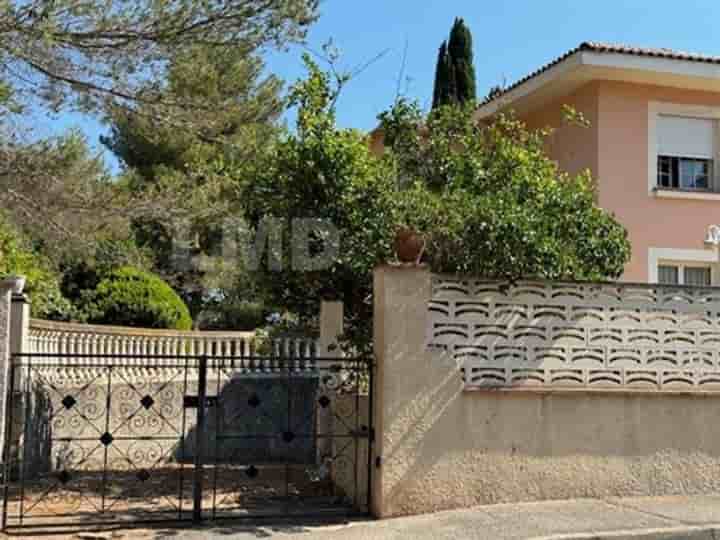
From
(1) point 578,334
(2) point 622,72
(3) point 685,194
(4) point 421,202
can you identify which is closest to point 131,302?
(4) point 421,202

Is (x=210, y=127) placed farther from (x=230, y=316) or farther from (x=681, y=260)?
(x=230, y=316)

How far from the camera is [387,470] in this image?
741 centimetres

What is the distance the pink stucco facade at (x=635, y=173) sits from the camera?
44.0ft

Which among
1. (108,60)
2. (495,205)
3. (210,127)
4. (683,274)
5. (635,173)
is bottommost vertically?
(683,274)

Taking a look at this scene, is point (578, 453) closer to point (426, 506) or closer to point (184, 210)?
point (426, 506)

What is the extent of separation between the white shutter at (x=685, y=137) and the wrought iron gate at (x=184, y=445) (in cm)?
750

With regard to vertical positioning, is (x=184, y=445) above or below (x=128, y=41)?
below

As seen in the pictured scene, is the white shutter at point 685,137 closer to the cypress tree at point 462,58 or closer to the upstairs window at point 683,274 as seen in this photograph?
the upstairs window at point 683,274

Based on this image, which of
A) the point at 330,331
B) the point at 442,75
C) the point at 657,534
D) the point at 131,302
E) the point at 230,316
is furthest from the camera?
the point at 230,316

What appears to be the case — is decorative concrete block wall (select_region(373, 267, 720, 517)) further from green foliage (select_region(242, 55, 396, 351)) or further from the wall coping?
the wall coping

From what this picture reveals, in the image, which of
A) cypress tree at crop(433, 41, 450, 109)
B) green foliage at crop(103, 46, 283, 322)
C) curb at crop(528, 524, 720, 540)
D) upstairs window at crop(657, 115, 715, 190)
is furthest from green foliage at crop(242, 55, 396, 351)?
cypress tree at crop(433, 41, 450, 109)

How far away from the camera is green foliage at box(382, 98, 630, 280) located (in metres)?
7.93

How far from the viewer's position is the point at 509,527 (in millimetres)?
6992

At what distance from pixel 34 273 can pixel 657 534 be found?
11277 mm
